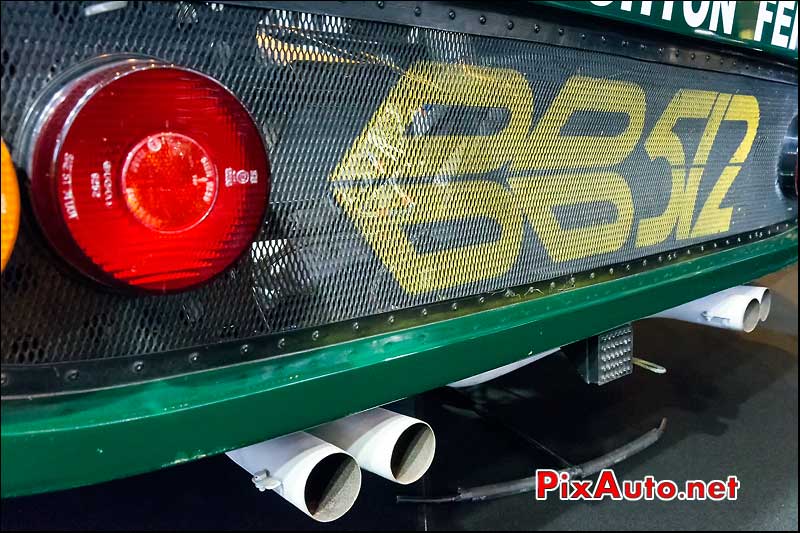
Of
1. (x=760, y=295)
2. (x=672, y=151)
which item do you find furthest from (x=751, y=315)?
(x=672, y=151)

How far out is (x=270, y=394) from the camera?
991mm

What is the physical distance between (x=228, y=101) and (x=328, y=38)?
260 mm

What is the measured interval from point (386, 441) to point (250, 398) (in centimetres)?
29

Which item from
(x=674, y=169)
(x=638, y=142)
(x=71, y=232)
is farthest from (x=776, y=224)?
(x=71, y=232)

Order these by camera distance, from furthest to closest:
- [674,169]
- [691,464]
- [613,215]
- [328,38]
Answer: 1. [691,464]
2. [674,169]
3. [613,215]
4. [328,38]

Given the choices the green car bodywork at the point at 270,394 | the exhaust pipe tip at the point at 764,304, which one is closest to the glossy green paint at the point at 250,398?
the green car bodywork at the point at 270,394

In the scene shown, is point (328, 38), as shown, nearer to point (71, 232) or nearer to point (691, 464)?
point (71, 232)

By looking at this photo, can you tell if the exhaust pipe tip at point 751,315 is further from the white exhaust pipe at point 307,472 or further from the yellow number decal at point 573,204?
the white exhaust pipe at point 307,472

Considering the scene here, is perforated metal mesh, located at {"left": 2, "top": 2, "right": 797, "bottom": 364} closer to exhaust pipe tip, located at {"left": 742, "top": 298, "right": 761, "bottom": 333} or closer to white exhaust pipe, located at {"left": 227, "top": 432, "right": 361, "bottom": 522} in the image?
white exhaust pipe, located at {"left": 227, "top": 432, "right": 361, "bottom": 522}

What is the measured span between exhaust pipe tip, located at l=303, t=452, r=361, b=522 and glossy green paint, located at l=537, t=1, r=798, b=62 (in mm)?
907

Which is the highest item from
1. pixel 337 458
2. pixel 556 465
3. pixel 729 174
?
pixel 729 174

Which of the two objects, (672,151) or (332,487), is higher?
(672,151)

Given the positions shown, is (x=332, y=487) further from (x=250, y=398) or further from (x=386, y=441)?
(x=250, y=398)

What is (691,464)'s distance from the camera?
258 centimetres
